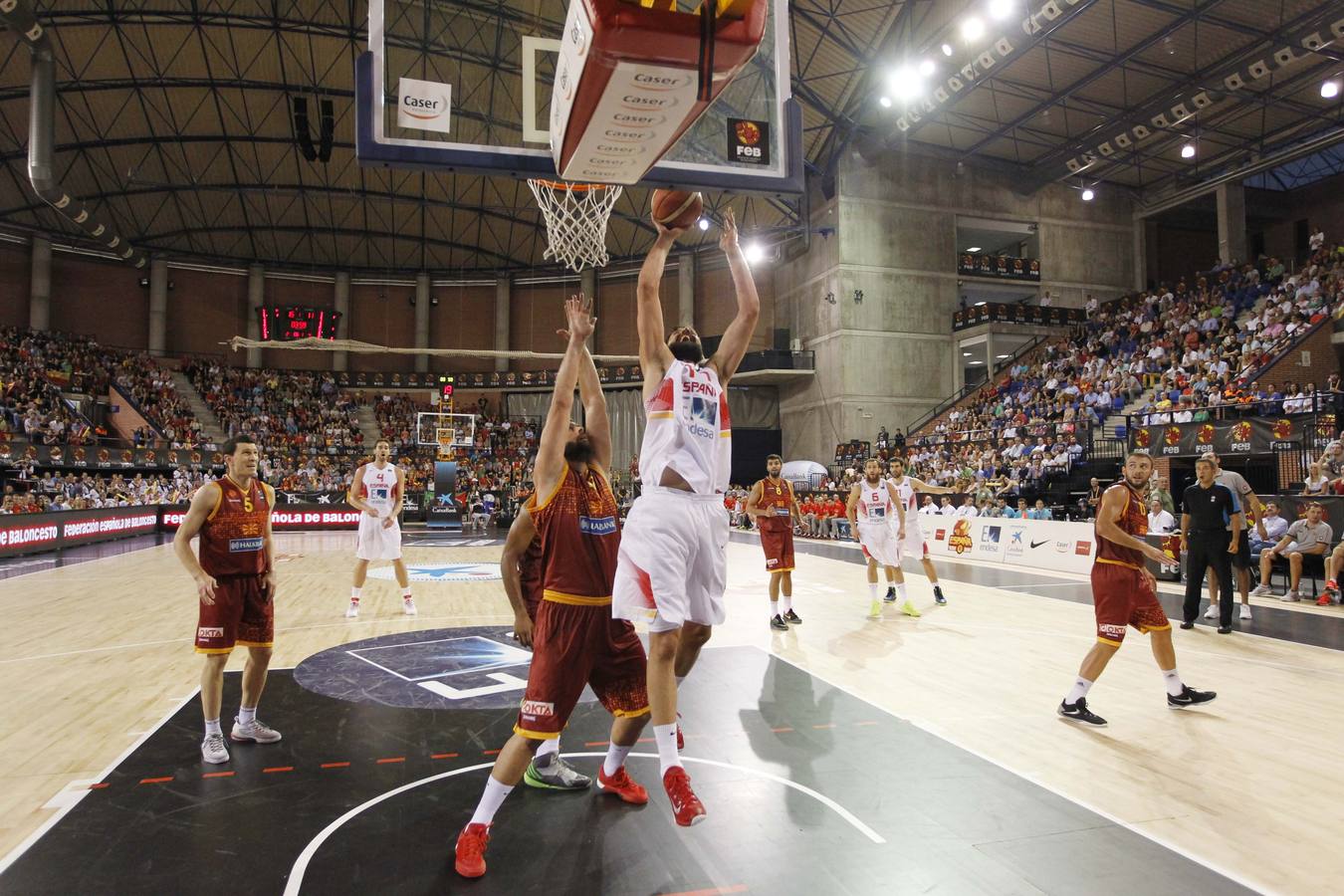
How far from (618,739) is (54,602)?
397 inches

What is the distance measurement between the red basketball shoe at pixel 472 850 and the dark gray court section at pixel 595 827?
0.05 m

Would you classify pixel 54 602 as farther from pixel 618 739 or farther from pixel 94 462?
pixel 94 462

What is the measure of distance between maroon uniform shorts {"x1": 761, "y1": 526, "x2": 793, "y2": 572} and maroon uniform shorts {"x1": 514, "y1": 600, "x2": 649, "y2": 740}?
18.2ft

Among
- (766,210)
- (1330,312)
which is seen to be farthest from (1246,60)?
(766,210)

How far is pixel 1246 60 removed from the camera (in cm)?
2045

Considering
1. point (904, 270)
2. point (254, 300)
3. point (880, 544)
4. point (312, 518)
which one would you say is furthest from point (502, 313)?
point (880, 544)

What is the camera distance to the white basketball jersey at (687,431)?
3.69 meters

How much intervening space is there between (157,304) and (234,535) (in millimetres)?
35350

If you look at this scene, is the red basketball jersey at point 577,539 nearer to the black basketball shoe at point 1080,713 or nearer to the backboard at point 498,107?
the backboard at point 498,107

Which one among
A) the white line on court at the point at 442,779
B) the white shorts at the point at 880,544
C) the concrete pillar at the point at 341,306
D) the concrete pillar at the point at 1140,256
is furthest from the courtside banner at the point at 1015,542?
the concrete pillar at the point at 341,306

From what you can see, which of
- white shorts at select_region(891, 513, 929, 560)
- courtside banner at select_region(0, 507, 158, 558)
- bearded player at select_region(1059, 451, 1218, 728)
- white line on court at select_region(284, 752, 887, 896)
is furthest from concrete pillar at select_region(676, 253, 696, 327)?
white line on court at select_region(284, 752, 887, 896)

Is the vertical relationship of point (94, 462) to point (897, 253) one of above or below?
below

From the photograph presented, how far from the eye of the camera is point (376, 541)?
380 inches

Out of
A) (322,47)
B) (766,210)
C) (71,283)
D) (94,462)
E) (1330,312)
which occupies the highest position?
(322,47)
